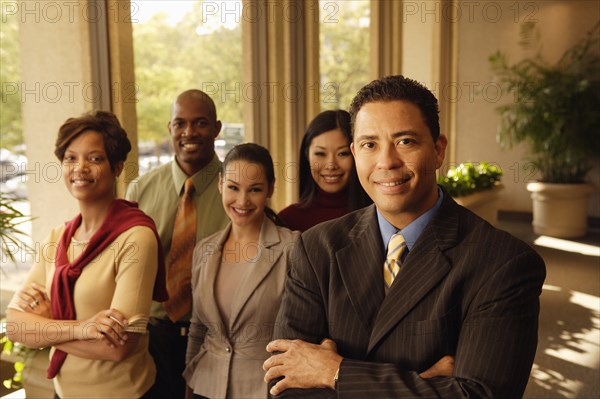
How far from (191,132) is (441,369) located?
161cm

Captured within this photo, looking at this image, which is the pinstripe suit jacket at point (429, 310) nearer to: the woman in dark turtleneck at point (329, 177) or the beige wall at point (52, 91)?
the woman in dark turtleneck at point (329, 177)

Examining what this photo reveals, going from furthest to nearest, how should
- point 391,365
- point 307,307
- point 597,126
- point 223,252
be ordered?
point 597,126, point 223,252, point 307,307, point 391,365

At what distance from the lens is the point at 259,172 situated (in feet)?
7.70

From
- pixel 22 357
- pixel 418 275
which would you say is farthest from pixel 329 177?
pixel 22 357

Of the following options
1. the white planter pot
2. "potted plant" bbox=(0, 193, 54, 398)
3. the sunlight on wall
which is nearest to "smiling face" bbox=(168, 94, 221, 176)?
"potted plant" bbox=(0, 193, 54, 398)

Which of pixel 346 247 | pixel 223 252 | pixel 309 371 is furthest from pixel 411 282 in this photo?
pixel 223 252

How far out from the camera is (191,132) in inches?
106

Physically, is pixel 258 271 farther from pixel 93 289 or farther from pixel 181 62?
pixel 181 62

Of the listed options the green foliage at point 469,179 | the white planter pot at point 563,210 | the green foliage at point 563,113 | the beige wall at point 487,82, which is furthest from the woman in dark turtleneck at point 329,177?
the beige wall at point 487,82

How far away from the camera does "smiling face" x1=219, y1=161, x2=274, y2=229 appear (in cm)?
229

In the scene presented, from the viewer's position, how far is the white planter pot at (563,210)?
7930 millimetres

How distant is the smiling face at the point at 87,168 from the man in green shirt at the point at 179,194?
450 millimetres

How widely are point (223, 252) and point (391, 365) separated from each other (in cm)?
100

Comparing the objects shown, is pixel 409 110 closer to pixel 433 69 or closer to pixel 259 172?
pixel 259 172
